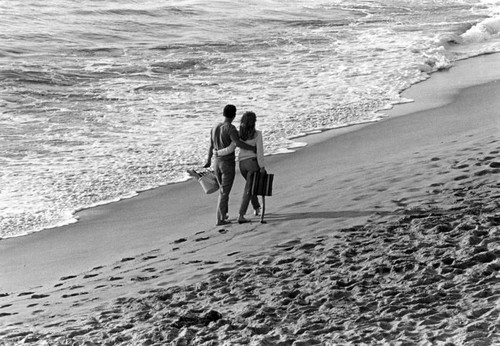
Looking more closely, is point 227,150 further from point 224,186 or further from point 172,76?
point 172,76

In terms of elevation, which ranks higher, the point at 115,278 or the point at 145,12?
the point at 145,12

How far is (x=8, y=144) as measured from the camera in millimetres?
13812

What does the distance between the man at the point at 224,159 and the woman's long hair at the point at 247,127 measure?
0.31 feet

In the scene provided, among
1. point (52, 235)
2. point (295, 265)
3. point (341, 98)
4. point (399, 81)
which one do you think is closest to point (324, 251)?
point (295, 265)

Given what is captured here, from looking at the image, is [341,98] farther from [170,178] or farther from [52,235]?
[52,235]

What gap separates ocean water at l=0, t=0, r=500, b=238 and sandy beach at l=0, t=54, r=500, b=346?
4.27ft

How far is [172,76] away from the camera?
20281mm

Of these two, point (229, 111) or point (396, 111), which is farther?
point (396, 111)

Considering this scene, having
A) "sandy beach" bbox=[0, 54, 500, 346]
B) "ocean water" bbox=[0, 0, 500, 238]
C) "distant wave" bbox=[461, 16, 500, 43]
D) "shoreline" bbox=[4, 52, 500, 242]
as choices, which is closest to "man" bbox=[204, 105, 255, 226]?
"sandy beach" bbox=[0, 54, 500, 346]

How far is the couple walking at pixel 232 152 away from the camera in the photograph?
918 cm

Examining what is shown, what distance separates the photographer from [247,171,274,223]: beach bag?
29.9ft

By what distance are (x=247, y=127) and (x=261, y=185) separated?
62 cm

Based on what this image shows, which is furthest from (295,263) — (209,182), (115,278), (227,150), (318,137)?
(318,137)

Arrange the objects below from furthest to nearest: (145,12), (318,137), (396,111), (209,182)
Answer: (145,12)
(396,111)
(318,137)
(209,182)
